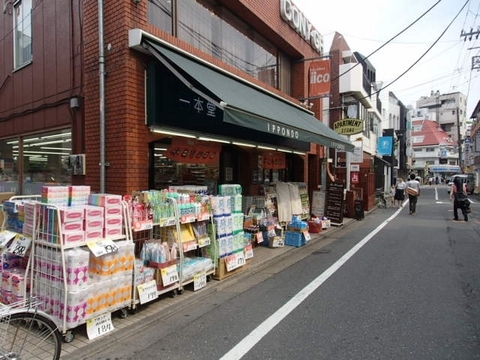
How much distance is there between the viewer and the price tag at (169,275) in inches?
191

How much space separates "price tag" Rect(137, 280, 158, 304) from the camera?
4.50 m

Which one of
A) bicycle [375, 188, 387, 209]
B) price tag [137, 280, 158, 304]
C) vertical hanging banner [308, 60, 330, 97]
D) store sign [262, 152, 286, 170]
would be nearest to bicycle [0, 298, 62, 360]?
price tag [137, 280, 158, 304]

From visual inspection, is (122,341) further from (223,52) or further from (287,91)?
(287,91)

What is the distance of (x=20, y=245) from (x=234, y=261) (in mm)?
3401

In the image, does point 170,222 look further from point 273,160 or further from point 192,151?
point 273,160

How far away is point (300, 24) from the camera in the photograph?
12.0 meters

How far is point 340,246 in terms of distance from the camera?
9.28m

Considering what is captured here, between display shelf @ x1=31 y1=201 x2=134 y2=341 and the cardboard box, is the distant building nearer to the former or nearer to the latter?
the cardboard box

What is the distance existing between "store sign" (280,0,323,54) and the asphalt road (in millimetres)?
7799

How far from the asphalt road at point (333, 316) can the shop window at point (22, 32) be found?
797cm

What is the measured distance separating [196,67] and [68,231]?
399 cm

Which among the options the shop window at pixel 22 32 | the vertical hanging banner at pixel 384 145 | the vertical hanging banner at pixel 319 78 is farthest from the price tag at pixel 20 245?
the vertical hanging banner at pixel 384 145

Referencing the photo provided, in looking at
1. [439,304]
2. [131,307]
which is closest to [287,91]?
[439,304]

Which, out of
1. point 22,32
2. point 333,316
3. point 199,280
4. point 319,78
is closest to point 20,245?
point 199,280
